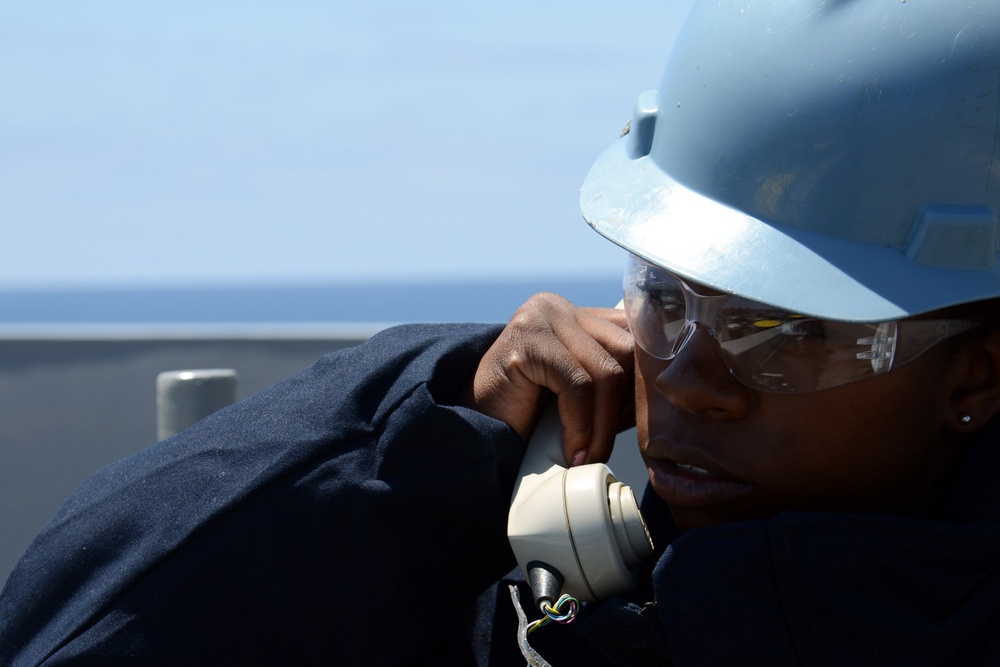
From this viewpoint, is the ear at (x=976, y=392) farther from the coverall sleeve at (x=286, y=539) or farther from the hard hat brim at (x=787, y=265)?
the coverall sleeve at (x=286, y=539)

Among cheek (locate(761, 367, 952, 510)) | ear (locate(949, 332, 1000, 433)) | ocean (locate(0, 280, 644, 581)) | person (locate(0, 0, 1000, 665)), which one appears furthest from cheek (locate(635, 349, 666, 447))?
ocean (locate(0, 280, 644, 581))

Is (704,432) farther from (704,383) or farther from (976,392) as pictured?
(976,392)

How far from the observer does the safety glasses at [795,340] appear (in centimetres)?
164

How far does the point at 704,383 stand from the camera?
5.71ft

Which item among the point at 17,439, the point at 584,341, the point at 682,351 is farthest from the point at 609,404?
the point at 17,439

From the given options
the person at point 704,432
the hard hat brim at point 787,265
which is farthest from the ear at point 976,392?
the hard hat brim at point 787,265

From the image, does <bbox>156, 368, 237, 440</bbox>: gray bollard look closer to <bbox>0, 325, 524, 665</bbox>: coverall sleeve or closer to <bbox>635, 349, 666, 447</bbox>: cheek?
<bbox>0, 325, 524, 665</bbox>: coverall sleeve

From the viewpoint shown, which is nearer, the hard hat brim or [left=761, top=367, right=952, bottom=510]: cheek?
the hard hat brim

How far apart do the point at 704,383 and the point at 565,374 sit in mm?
311

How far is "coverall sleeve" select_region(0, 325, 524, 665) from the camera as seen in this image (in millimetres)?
1928

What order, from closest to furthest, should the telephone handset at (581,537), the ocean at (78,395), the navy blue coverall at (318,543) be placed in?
the telephone handset at (581,537) → the navy blue coverall at (318,543) → the ocean at (78,395)

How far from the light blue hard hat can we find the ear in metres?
0.18

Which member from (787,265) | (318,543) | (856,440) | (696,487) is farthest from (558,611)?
(787,265)

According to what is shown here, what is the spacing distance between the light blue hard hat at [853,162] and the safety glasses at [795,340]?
0.22ft
